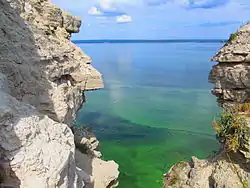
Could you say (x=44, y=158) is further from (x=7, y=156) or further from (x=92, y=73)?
(x=92, y=73)

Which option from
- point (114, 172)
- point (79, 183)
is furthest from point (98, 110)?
point (79, 183)

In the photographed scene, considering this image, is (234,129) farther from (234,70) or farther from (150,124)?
(150,124)

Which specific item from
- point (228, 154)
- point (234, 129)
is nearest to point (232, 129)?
point (234, 129)

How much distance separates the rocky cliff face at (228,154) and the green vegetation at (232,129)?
19 centimetres

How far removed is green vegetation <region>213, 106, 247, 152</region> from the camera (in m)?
11.4

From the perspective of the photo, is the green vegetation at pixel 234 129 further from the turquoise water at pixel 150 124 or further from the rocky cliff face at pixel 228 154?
the turquoise water at pixel 150 124

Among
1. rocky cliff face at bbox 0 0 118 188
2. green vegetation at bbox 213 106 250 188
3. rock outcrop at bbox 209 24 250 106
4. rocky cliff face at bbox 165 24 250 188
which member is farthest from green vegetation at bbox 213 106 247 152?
rocky cliff face at bbox 0 0 118 188

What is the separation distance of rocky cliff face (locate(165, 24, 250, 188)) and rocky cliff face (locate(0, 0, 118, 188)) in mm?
3553

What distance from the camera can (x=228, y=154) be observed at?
40.4ft

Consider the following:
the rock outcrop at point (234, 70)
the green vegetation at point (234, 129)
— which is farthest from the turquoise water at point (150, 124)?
the rock outcrop at point (234, 70)

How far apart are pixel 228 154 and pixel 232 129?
1129 mm

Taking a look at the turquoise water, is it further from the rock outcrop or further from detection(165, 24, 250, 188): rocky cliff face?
the rock outcrop

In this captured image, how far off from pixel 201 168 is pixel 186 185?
1009mm

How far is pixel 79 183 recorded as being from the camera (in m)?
7.40
